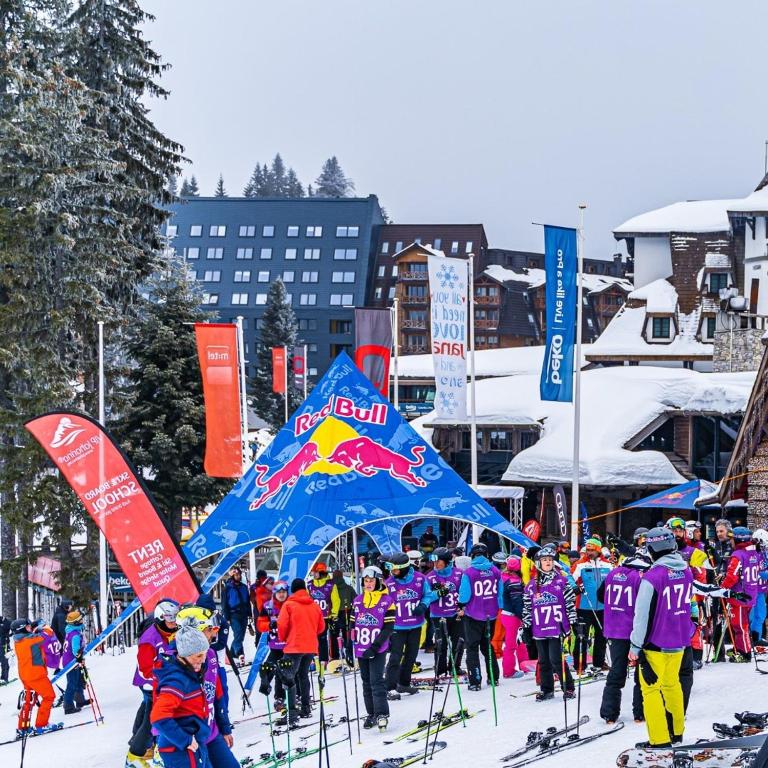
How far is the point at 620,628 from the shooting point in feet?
36.7

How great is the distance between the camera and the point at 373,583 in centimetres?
1221

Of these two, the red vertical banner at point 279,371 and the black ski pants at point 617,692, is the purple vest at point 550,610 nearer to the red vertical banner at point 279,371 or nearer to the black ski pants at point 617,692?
the black ski pants at point 617,692

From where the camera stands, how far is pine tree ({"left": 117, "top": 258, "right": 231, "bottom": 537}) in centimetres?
2886

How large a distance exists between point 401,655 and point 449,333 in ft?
40.7

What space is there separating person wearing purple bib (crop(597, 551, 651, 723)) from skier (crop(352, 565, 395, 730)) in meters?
2.47

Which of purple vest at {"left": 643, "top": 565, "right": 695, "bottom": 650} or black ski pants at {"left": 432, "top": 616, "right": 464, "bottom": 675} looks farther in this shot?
black ski pants at {"left": 432, "top": 616, "right": 464, "bottom": 675}

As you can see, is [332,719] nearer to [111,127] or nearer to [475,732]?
[475,732]

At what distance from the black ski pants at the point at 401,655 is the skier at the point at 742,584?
4032mm

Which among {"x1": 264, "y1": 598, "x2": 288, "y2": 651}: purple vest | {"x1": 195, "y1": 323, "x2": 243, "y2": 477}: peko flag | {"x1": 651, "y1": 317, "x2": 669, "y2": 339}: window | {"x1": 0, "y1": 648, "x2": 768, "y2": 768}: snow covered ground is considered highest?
{"x1": 651, "y1": 317, "x2": 669, "y2": 339}: window

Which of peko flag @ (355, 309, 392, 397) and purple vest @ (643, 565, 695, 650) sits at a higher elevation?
peko flag @ (355, 309, 392, 397)

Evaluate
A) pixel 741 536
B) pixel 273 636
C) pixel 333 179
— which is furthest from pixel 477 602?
pixel 333 179

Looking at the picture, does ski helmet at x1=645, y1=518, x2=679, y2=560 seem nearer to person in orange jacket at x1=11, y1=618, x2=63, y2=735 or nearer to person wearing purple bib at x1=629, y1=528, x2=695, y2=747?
person wearing purple bib at x1=629, y1=528, x2=695, y2=747

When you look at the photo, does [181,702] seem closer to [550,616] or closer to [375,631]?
[375,631]

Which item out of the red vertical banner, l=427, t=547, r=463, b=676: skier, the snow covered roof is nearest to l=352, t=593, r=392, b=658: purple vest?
l=427, t=547, r=463, b=676: skier
